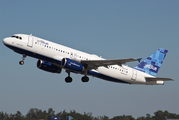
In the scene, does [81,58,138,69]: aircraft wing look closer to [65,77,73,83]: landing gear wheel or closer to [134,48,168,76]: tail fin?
[65,77,73,83]: landing gear wheel

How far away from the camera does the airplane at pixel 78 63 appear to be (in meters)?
38.1

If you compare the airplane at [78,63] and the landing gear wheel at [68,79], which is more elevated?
the airplane at [78,63]

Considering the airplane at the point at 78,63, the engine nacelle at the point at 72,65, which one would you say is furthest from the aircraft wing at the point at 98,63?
the engine nacelle at the point at 72,65

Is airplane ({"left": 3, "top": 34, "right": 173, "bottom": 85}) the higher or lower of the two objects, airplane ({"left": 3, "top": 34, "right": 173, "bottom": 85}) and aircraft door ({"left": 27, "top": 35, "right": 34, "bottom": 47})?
the lower

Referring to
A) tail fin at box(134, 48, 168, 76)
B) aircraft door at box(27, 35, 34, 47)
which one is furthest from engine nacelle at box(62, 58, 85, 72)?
tail fin at box(134, 48, 168, 76)

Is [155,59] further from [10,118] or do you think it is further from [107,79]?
[10,118]

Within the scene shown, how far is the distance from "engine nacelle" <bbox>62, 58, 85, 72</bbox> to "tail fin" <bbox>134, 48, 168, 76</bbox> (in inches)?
472

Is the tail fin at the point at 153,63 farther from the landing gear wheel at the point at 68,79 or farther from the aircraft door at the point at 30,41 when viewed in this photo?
the aircraft door at the point at 30,41

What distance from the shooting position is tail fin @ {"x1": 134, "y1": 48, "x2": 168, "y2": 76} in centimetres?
4841

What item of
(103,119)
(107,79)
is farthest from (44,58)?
(103,119)

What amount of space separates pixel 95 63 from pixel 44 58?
24.4 feet

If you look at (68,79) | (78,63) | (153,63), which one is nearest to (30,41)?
(78,63)

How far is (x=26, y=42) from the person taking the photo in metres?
38.0

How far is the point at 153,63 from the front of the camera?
164 ft
